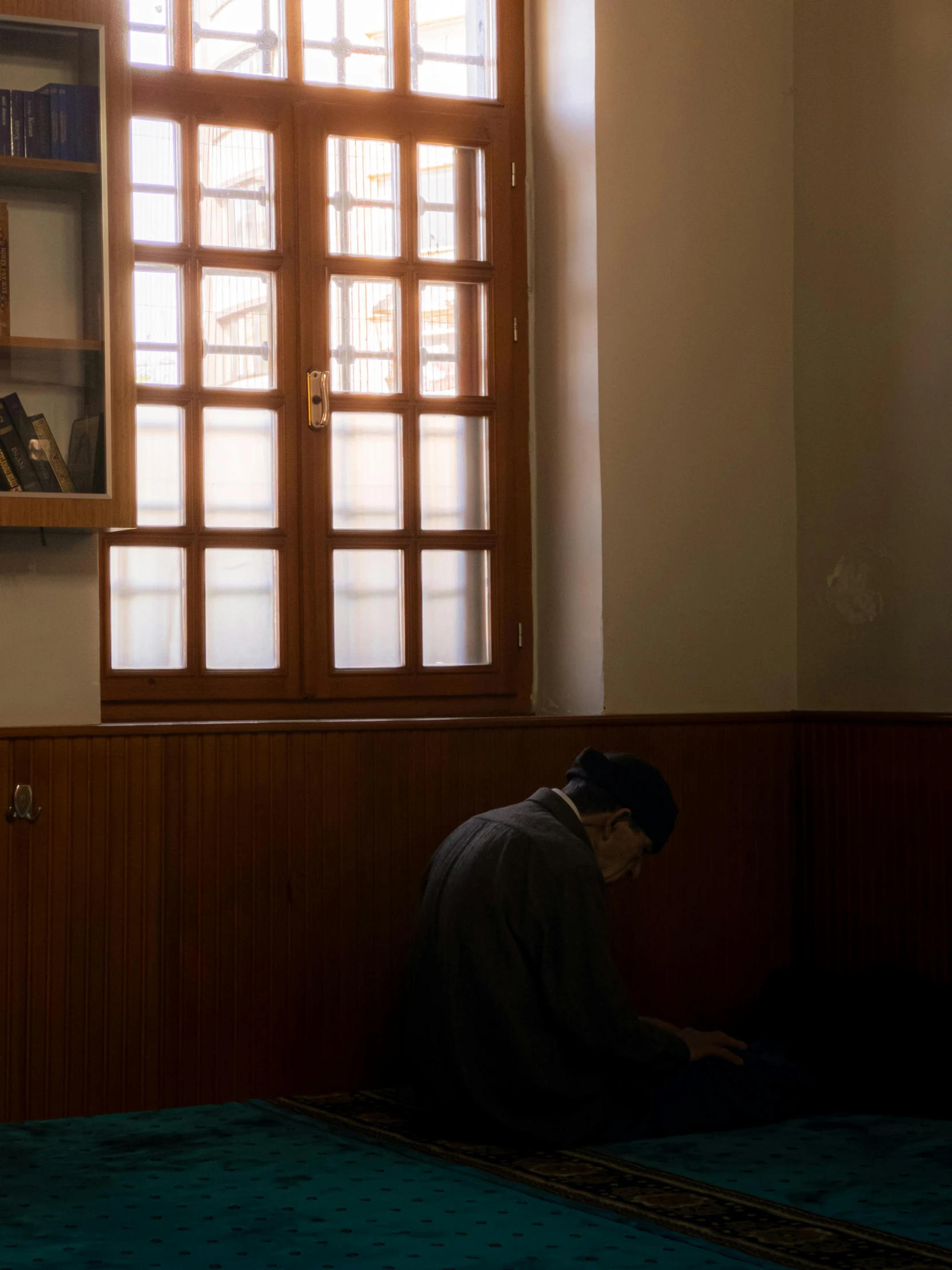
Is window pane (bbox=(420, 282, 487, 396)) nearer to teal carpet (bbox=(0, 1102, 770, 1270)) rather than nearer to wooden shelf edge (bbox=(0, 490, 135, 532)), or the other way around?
wooden shelf edge (bbox=(0, 490, 135, 532))

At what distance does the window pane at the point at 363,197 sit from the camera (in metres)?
4.14

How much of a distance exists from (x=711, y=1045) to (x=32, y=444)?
1.91 metres

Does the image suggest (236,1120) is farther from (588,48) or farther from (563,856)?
(588,48)

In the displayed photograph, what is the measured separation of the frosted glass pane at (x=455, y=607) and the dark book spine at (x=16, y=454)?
118 cm

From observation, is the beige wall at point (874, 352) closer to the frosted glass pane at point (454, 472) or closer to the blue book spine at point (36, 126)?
the frosted glass pane at point (454, 472)

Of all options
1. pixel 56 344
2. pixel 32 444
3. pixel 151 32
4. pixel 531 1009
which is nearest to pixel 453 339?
pixel 151 32

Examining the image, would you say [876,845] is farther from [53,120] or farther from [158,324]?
[53,120]

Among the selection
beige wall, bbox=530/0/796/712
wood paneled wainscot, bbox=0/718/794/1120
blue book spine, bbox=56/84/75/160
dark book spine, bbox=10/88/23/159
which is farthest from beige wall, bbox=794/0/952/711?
dark book spine, bbox=10/88/23/159

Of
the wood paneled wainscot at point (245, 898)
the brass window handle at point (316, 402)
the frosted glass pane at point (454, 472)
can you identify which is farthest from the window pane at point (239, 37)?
the wood paneled wainscot at point (245, 898)

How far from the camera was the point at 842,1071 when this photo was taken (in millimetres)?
3377

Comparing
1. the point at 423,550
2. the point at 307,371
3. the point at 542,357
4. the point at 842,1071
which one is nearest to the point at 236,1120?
the point at 842,1071

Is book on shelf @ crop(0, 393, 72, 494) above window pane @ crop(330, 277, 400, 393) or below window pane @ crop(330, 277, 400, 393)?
below

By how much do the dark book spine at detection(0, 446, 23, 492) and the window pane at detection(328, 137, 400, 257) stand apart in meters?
Answer: 1.21

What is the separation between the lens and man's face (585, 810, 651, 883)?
3.28 m
